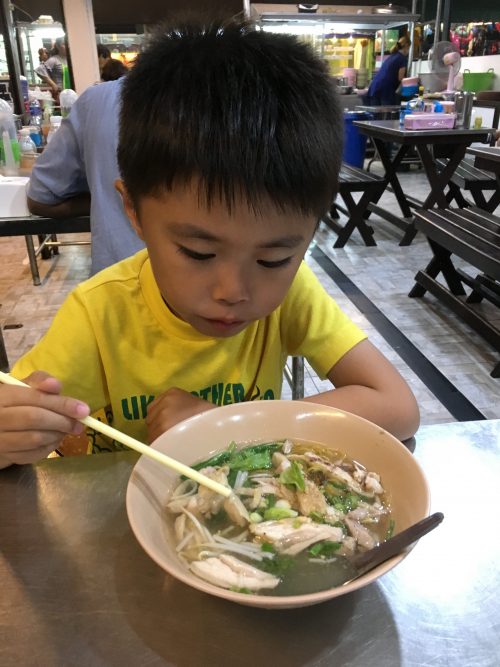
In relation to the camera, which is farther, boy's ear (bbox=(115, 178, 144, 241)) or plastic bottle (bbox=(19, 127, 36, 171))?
plastic bottle (bbox=(19, 127, 36, 171))

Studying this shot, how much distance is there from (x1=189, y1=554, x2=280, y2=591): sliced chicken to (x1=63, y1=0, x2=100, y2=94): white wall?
23.4 feet

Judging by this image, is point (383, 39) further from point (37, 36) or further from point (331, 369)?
point (331, 369)

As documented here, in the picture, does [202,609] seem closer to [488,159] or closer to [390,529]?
[390,529]

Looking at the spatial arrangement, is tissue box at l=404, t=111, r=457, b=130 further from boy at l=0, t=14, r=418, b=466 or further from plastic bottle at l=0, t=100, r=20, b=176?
boy at l=0, t=14, r=418, b=466

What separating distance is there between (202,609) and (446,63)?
6259 mm

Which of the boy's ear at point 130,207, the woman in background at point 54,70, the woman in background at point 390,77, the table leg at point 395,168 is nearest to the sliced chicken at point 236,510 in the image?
the boy's ear at point 130,207

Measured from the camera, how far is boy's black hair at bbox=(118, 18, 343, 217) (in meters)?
0.65

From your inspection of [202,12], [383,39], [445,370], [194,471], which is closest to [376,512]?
[194,471]

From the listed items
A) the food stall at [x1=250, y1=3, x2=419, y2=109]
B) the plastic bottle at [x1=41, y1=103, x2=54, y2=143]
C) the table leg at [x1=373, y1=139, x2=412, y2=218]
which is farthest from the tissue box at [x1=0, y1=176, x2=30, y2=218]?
the food stall at [x1=250, y1=3, x2=419, y2=109]

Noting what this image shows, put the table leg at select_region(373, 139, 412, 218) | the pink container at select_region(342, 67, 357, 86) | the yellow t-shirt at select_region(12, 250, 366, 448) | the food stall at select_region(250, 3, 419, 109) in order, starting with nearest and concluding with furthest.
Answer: the yellow t-shirt at select_region(12, 250, 366, 448) → the table leg at select_region(373, 139, 412, 218) → the food stall at select_region(250, 3, 419, 109) → the pink container at select_region(342, 67, 357, 86)

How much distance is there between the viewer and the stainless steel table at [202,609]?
1.61 ft

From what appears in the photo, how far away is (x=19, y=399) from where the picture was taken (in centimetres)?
66

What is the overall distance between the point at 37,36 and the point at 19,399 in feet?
21.7

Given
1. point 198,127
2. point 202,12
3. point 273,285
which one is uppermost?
point 202,12
